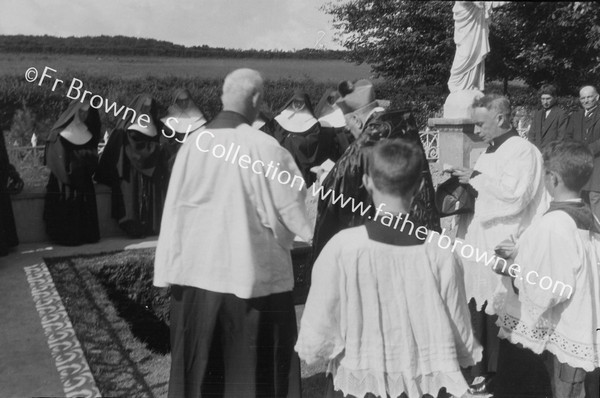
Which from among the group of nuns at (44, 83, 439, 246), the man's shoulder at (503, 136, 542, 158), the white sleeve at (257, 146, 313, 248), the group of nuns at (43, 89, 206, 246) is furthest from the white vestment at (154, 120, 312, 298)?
the group of nuns at (43, 89, 206, 246)

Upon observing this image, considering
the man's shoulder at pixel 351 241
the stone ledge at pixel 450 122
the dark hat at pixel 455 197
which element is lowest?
the man's shoulder at pixel 351 241

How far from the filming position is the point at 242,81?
253 centimetres

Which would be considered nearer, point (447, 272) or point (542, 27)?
point (447, 272)

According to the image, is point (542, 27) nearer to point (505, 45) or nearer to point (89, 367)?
point (505, 45)

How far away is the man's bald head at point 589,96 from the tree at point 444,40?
681mm

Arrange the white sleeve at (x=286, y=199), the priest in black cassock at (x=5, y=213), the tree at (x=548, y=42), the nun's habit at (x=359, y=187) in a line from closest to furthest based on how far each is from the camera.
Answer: the tree at (x=548, y=42)
the white sleeve at (x=286, y=199)
the nun's habit at (x=359, y=187)
the priest in black cassock at (x=5, y=213)

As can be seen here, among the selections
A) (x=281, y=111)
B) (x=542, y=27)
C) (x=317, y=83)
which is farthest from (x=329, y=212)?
(x=281, y=111)

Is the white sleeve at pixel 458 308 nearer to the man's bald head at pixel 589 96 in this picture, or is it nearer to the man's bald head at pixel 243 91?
the man's bald head at pixel 243 91

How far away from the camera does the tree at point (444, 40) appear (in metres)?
3.38

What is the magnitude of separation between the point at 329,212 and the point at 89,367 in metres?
1.51

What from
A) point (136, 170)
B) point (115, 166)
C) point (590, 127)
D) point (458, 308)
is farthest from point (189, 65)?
point (590, 127)

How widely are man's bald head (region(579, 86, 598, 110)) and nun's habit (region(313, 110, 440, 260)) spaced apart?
13.1ft

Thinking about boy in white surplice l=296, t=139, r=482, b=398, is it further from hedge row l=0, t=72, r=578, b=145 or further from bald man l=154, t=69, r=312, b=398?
hedge row l=0, t=72, r=578, b=145

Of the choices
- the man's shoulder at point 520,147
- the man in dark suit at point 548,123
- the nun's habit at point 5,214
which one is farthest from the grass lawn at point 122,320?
the man in dark suit at point 548,123
